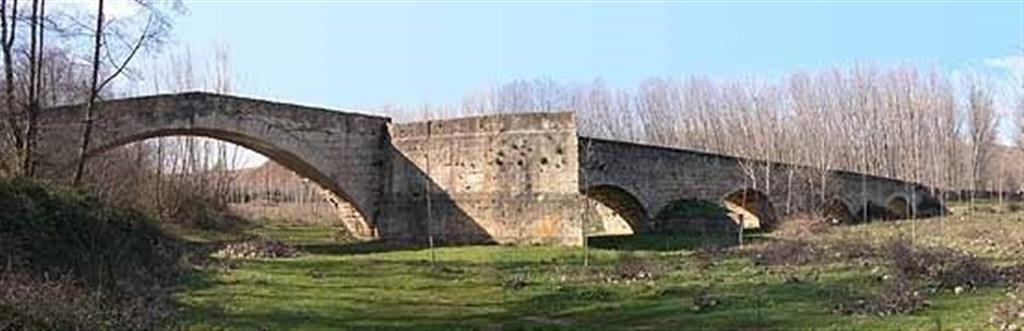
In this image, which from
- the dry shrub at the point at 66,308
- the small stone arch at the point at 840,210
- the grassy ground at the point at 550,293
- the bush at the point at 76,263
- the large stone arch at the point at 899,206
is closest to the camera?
the dry shrub at the point at 66,308

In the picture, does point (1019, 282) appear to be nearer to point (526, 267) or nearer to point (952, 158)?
point (526, 267)

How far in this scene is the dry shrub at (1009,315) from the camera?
12992 millimetres

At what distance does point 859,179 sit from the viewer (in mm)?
61562

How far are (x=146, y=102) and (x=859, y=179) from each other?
39.3 meters

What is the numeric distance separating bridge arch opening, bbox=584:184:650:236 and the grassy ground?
9.27 meters

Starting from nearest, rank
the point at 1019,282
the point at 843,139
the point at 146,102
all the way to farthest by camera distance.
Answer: the point at 1019,282, the point at 146,102, the point at 843,139

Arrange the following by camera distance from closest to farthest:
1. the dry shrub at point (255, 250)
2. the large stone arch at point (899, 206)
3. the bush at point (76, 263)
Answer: the bush at point (76, 263), the dry shrub at point (255, 250), the large stone arch at point (899, 206)

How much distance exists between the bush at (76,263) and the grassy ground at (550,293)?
837mm

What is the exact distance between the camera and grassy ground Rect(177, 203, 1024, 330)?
16.5 m

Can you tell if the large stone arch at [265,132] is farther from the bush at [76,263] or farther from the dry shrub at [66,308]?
the dry shrub at [66,308]

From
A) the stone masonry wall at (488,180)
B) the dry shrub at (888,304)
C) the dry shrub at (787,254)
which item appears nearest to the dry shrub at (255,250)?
the stone masonry wall at (488,180)

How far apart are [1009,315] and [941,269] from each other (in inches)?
271

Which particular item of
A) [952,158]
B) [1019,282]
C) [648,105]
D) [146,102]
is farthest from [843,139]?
[1019,282]

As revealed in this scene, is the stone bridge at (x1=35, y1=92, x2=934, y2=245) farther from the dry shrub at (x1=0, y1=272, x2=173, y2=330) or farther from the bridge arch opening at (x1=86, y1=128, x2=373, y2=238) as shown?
the dry shrub at (x1=0, y1=272, x2=173, y2=330)
